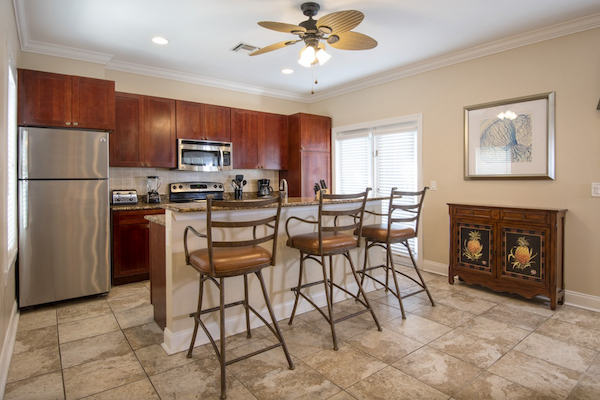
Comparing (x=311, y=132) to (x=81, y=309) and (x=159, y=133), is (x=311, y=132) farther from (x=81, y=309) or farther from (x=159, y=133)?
(x=81, y=309)

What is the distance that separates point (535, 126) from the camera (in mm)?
3428

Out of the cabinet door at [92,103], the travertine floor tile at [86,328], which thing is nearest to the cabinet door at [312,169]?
the cabinet door at [92,103]

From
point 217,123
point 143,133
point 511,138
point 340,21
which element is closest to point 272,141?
point 217,123

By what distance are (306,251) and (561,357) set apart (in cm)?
183

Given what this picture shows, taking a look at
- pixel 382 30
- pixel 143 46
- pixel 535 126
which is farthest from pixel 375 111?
pixel 143 46

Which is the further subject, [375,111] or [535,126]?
[375,111]

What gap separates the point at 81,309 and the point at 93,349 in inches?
39.7

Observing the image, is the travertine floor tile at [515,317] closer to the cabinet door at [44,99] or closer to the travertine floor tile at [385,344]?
the travertine floor tile at [385,344]

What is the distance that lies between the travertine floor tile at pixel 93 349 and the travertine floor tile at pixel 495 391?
85.4 inches

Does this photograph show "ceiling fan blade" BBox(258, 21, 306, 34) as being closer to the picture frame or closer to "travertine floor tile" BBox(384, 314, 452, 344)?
the picture frame

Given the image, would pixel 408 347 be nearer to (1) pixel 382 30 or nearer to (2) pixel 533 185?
(2) pixel 533 185

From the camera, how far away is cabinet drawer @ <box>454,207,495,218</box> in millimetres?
3467

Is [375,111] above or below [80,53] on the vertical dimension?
below

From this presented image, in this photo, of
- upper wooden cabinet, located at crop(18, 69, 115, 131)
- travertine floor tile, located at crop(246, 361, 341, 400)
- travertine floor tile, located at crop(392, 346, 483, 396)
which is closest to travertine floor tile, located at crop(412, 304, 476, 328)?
travertine floor tile, located at crop(392, 346, 483, 396)
